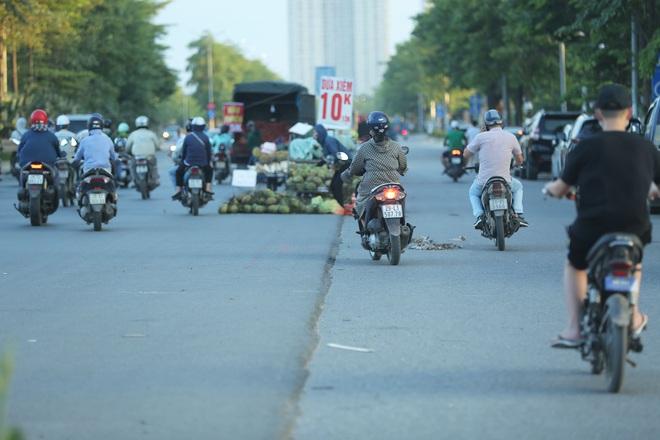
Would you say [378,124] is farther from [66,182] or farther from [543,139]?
[543,139]

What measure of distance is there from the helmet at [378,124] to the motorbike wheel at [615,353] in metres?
9.13

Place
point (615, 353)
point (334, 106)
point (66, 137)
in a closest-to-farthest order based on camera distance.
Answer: point (615, 353) < point (66, 137) < point (334, 106)

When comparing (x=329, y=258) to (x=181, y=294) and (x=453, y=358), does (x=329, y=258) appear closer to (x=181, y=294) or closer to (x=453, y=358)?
(x=181, y=294)

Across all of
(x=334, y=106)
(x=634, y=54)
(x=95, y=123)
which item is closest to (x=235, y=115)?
(x=634, y=54)

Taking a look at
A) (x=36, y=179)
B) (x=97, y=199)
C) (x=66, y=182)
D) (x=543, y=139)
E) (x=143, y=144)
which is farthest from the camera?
(x=543, y=139)

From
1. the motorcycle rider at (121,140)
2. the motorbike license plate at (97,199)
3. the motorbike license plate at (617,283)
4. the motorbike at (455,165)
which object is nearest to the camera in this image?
the motorbike license plate at (617,283)

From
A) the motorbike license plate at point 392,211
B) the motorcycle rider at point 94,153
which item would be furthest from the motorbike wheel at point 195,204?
the motorbike license plate at point 392,211

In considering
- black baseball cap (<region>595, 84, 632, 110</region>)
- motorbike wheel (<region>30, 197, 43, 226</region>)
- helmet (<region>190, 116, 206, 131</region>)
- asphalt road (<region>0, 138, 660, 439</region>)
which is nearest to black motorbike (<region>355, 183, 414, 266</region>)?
asphalt road (<region>0, 138, 660, 439</region>)

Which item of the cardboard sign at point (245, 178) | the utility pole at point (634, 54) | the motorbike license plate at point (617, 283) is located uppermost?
the utility pole at point (634, 54)

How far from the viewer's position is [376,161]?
1805cm

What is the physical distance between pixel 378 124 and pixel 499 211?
2.16m

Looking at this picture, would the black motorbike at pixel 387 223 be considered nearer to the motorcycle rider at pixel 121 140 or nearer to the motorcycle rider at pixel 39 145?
the motorcycle rider at pixel 39 145

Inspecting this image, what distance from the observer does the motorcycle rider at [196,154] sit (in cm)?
2892

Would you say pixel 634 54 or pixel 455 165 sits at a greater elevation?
pixel 634 54
